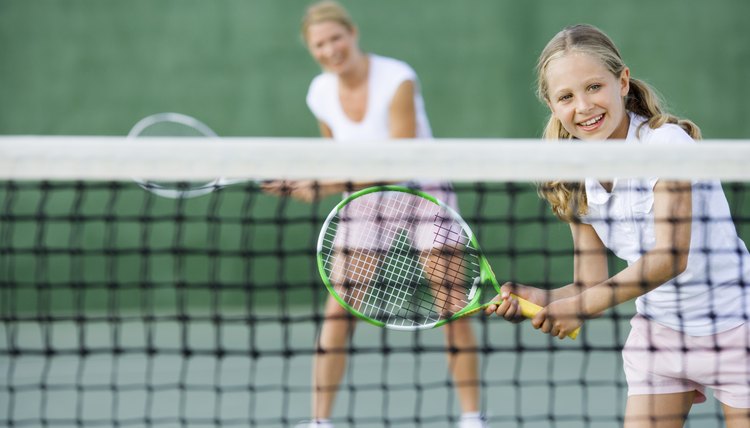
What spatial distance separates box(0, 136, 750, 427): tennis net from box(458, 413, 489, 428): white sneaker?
0.06 meters

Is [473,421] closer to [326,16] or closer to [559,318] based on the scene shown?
[559,318]

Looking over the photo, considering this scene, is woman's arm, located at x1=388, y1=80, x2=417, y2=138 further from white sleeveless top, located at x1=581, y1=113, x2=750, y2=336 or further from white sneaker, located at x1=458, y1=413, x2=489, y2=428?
white sleeveless top, located at x1=581, y1=113, x2=750, y2=336

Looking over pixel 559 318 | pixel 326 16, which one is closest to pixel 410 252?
pixel 559 318

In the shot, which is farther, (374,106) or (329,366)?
(374,106)

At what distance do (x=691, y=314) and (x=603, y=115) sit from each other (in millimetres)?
376

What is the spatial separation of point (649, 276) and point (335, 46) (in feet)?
4.30

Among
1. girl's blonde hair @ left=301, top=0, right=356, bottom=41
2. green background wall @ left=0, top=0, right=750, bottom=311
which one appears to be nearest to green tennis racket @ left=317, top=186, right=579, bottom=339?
girl's blonde hair @ left=301, top=0, right=356, bottom=41

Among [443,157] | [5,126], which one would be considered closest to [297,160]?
[443,157]

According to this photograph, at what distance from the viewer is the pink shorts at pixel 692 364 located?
158 cm

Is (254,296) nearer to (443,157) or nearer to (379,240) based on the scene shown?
(379,240)

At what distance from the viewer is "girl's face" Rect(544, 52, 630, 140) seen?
5.30 ft

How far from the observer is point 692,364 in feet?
5.23

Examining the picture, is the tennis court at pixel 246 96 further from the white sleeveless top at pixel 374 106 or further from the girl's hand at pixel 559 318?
the girl's hand at pixel 559 318

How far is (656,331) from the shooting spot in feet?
5.43
